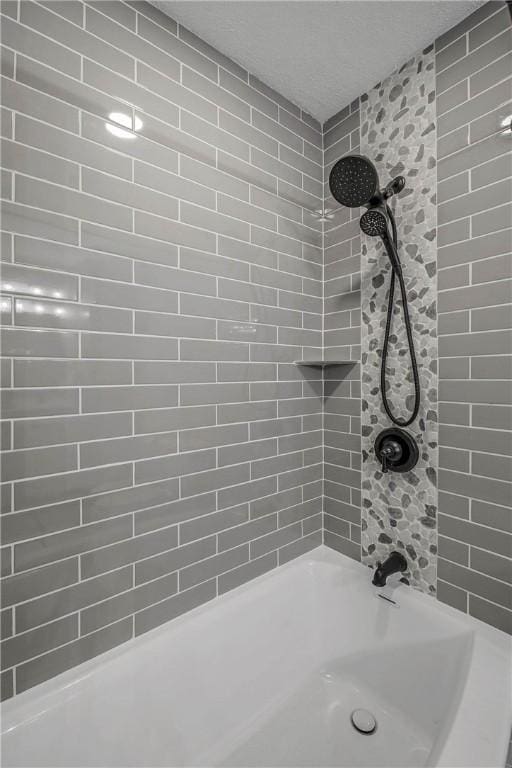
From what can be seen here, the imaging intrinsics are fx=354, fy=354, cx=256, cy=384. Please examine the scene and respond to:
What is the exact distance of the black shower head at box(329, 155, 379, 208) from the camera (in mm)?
1247

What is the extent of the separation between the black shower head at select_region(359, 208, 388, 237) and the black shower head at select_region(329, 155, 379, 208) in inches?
2.1

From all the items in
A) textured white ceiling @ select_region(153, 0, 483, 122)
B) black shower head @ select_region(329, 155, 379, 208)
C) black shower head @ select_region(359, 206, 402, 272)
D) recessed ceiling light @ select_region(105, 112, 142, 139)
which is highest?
textured white ceiling @ select_region(153, 0, 483, 122)

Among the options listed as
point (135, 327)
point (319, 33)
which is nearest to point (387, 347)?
point (135, 327)

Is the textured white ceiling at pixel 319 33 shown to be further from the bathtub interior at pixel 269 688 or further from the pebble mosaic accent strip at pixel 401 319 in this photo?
the bathtub interior at pixel 269 688

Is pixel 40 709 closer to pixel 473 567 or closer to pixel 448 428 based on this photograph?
pixel 473 567

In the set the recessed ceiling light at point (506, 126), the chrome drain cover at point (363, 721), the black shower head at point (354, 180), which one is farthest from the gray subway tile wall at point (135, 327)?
the recessed ceiling light at point (506, 126)

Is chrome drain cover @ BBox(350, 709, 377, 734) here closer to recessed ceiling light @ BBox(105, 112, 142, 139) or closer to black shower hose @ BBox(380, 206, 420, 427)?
black shower hose @ BBox(380, 206, 420, 427)

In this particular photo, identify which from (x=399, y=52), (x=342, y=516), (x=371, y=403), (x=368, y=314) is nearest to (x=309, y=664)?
(x=342, y=516)

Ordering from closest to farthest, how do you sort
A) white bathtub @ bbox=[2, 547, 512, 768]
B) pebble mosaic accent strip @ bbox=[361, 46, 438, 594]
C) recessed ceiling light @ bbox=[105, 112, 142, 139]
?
white bathtub @ bbox=[2, 547, 512, 768] < recessed ceiling light @ bbox=[105, 112, 142, 139] < pebble mosaic accent strip @ bbox=[361, 46, 438, 594]

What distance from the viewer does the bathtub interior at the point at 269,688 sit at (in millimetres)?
998

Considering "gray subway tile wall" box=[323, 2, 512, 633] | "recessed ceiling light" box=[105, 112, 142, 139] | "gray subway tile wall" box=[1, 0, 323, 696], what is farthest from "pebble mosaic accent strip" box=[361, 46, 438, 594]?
"recessed ceiling light" box=[105, 112, 142, 139]

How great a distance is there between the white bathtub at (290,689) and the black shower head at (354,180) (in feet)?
5.06

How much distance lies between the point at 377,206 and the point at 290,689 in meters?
A: 1.94

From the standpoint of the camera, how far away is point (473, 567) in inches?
49.8
